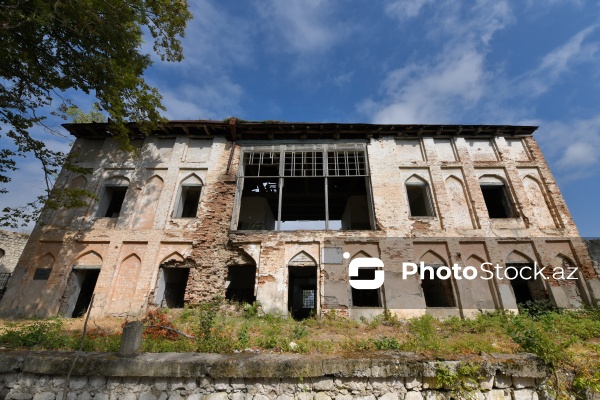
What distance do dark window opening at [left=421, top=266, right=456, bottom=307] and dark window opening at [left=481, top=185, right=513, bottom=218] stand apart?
4.61 m

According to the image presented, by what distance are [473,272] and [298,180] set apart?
9127mm

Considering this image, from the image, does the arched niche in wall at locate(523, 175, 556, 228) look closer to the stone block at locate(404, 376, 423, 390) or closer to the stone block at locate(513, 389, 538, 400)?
the stone block at locate(513, 389, 538, 400)

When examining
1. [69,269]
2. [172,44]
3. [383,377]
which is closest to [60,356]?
[383,377]

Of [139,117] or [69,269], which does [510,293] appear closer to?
[139,117]

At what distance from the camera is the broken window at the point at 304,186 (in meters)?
13.5

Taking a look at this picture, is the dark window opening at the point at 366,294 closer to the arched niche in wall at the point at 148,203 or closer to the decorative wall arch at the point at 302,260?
the decorative wall arch at the point at 302,260

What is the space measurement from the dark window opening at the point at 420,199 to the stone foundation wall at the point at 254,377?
8.71 m

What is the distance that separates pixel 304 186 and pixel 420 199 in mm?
6463

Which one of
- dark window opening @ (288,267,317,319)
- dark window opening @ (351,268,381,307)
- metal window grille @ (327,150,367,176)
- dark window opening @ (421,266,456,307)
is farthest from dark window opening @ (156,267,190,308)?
dark window opening @ (421,266,456,307)

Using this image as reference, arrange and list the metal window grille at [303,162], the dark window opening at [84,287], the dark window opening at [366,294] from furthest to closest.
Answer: the metal window grille at [303,162], the dark window opening at [366,294], the dark window opening at [84,287]

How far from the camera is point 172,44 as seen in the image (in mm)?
10578

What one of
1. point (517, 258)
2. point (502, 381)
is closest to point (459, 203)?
point (517, 258)

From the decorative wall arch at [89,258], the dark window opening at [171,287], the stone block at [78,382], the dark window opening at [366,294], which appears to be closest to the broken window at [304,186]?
the dark window opening at [366,294]

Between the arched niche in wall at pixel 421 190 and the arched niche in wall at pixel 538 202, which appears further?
the arched niche in wall at pixel 421 190
